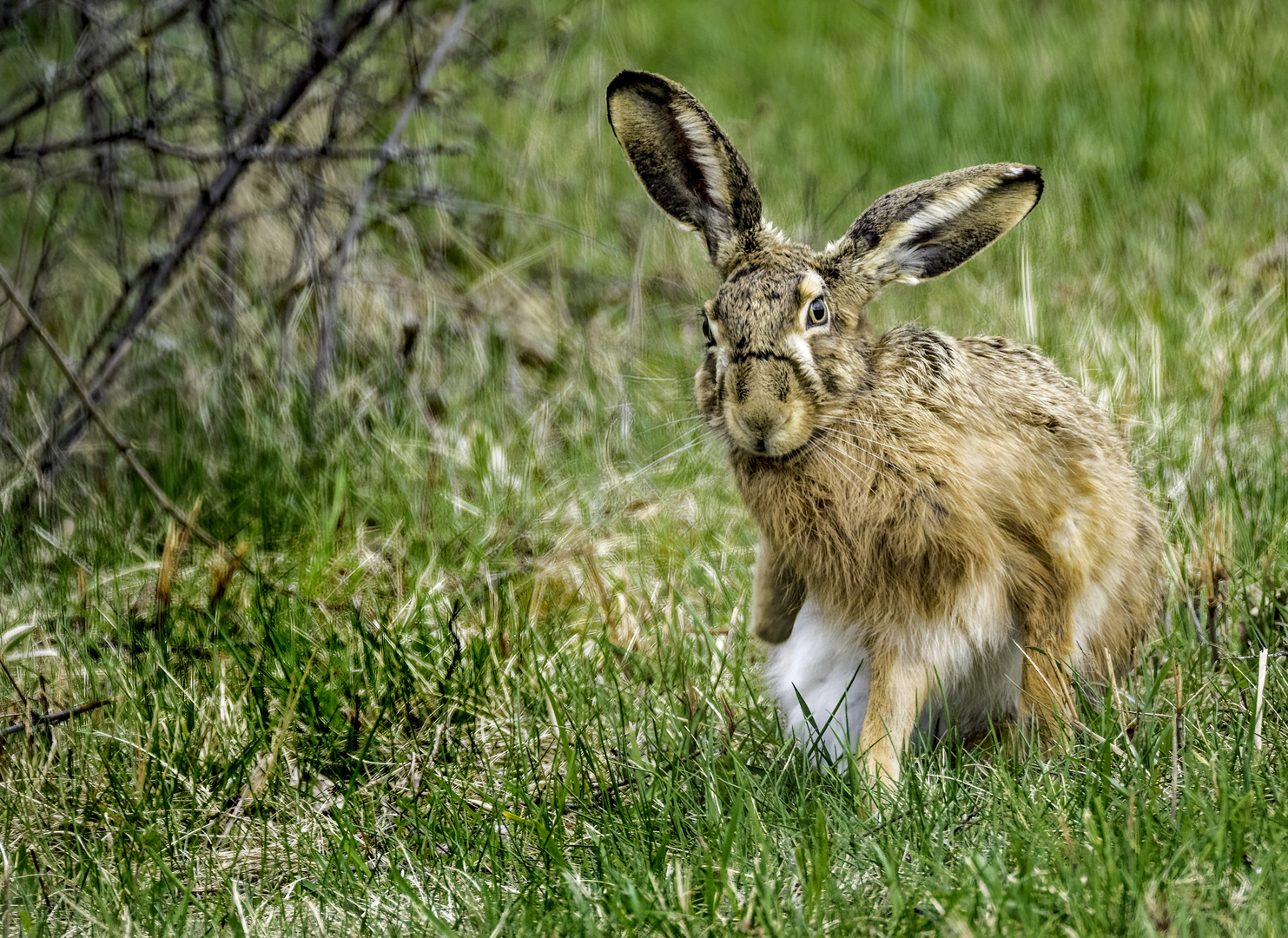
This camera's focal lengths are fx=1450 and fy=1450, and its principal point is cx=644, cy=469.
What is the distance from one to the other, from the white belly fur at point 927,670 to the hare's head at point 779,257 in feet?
1.45

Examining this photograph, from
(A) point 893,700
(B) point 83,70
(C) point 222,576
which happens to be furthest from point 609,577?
(B) point 83,70

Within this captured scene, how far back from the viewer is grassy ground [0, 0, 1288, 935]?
242cm

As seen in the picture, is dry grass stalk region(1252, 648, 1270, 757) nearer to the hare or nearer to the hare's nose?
the hare

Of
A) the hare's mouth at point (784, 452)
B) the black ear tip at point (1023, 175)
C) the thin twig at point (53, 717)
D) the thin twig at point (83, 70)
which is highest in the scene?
the black ear tip at point (1023, 175)

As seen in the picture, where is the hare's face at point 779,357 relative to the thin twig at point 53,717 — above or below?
above

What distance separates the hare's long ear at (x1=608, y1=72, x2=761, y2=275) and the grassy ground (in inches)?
Answer: 15.6

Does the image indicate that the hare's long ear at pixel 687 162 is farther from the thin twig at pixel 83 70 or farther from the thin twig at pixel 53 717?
the thin twig at pixel 53 717

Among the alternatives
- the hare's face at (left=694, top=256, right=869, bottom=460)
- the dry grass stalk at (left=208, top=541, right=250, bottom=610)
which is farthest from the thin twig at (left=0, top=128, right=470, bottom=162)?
the hare's face at (left=694, top=256, right=869, bottom=460)

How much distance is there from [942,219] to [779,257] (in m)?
0.34

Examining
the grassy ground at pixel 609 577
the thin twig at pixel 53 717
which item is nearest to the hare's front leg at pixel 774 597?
the grassy ground at pixel 609 577

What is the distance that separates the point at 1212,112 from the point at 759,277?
12.1 ft

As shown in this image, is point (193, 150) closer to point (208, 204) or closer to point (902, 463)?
point (208, 204)

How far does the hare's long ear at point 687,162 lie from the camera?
2918mm

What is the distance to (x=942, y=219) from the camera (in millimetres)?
2885
